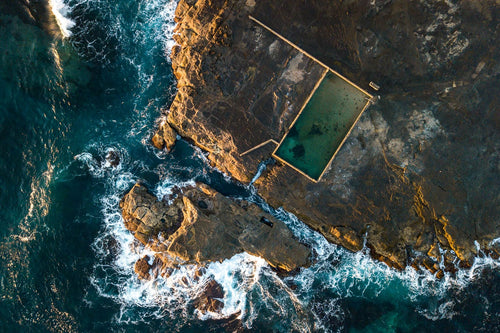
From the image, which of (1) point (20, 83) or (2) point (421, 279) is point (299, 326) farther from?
(1) point (20, 83)

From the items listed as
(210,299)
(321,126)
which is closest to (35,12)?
(321,126)

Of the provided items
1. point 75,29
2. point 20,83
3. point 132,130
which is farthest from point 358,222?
point 20,83

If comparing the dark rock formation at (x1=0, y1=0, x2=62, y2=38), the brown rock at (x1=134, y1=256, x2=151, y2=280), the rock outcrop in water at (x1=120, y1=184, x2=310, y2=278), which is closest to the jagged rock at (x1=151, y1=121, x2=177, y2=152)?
the rock outcrop in water at (x1=120, y1=184, x2=310, y2=278)

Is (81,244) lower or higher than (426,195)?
lower

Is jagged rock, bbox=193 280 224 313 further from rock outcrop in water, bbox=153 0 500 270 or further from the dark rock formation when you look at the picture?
the dark rock formation

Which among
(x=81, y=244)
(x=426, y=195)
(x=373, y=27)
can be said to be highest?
(x=373, y=27)

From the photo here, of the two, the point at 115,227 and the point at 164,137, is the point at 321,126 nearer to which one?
the point at 164,137
